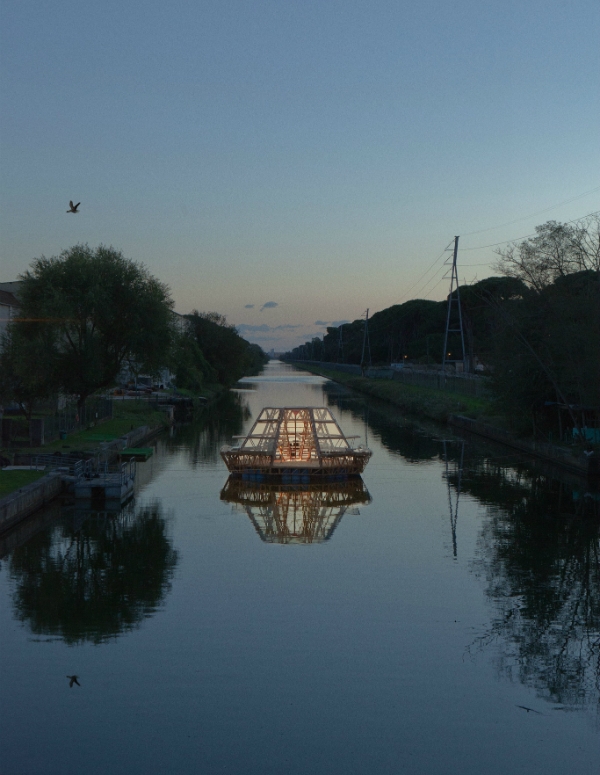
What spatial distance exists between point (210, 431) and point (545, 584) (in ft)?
124

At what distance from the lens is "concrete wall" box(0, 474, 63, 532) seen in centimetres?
2284

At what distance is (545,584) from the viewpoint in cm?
1964

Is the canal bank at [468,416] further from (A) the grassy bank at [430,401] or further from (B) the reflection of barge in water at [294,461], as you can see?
(B) the reflection of barge in water at [294,461]

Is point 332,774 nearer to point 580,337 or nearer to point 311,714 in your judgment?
point 311,714

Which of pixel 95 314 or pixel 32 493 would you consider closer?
pixel 32 493

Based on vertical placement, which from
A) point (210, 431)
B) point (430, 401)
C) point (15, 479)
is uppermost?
point (430, 401)

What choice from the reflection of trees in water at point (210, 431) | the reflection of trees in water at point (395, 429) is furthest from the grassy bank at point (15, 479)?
the reflection of trees in water at point (395, 429)

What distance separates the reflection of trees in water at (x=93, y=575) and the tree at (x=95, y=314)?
16.1 meters

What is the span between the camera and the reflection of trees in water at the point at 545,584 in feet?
46.3

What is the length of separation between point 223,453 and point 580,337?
15.6 metres

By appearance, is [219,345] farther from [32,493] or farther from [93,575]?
[93,575]

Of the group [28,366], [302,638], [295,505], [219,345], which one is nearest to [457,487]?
[295,505]

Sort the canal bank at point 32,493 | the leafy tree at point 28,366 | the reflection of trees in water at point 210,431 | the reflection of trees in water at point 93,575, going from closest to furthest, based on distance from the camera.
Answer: the reflection of trees in water at point 93,575 → the canal bank at point 32,493 → the leafy tree at point 28,366 → the reflection of trees in water at point 210,431

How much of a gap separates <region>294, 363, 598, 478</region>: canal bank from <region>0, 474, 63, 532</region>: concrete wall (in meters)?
21.2
